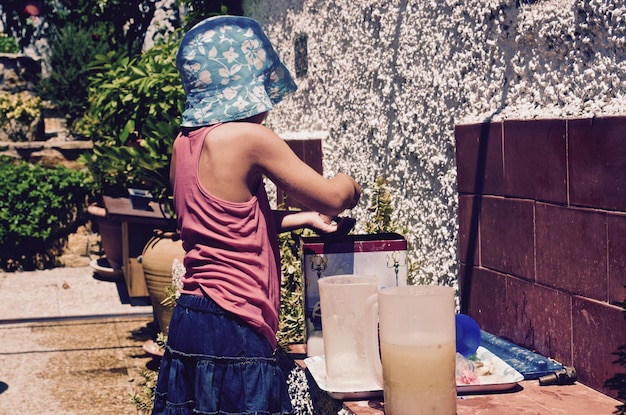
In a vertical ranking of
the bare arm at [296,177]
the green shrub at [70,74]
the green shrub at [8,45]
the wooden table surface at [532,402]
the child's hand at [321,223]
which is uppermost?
the green shrub at [8,45]

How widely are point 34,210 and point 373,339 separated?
6.38m

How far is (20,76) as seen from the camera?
10.1 metres

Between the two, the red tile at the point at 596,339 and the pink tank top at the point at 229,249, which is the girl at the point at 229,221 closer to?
the pink tank top at the point at 229,249

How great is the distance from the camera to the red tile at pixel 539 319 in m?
2.31

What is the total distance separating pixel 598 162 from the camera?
210cm

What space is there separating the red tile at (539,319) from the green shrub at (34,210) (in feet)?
20.1

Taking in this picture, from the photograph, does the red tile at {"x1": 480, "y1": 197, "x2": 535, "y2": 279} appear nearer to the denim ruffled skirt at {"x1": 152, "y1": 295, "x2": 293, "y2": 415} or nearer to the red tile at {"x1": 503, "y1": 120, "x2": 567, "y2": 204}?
the red tile at {"x1": 503, "y1": 120, "x2": 567, "y2": 204}

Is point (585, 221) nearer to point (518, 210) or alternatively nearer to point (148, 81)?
point (518, 210)

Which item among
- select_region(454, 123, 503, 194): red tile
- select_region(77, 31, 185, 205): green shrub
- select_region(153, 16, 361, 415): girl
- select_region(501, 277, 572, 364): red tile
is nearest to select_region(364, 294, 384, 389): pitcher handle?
select_region(153, 16, 361, 415): girl

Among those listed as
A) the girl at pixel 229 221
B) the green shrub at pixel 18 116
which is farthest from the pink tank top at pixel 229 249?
Answer: the green shrub at pixel 18 116

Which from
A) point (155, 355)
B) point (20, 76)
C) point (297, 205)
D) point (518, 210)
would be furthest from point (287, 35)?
point (20, 76)

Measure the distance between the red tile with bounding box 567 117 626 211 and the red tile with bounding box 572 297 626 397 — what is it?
0.84 ft

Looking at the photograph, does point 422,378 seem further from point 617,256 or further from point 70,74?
point 70,74

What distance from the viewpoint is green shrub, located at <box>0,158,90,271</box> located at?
25.8 ft
